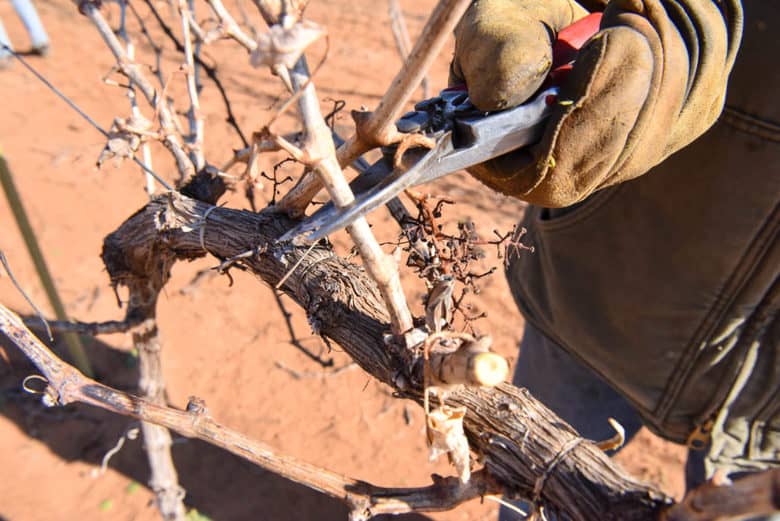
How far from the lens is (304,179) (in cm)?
118

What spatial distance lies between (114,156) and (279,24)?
1.18m

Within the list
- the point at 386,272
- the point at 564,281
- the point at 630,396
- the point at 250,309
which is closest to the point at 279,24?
the point at 386,272

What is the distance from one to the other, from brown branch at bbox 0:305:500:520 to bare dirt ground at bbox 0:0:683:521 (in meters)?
1.02

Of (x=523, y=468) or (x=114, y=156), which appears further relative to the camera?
(x=114, y=156)

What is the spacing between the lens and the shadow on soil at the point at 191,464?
248 centimetres

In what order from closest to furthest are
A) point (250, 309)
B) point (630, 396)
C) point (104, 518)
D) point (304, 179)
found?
point (304, 179), point (630, 396), point (104, 518), point (250, 309)

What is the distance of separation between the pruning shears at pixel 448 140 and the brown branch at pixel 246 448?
1.69ft

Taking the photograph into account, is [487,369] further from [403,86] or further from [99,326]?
[99,326]

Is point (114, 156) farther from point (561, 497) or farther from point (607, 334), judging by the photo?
point (607, 334)

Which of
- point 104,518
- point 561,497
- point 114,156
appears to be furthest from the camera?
point 104,518

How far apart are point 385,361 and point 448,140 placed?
17.8 inches

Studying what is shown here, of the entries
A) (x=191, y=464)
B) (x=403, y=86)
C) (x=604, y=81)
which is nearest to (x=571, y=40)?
(x=604, y=81)

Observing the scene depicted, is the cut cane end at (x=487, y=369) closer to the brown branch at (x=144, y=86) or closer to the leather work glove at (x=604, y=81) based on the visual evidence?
the leather work glove at (x=604, y=81)

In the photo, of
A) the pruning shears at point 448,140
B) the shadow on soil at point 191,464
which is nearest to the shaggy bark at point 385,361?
the pruning shears at point 448,140
